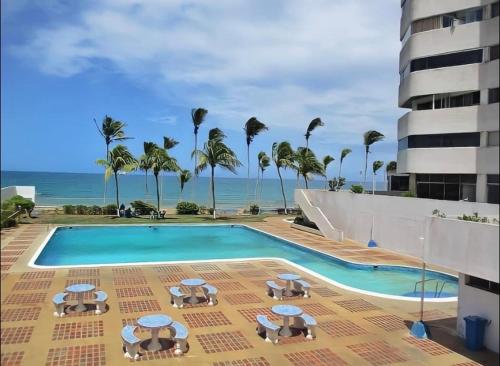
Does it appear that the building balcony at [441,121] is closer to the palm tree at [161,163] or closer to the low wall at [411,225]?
the low wall at [411,225]

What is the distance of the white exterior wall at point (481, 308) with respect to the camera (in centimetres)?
987

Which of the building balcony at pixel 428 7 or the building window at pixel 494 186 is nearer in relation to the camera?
the building window at pixel 494 186

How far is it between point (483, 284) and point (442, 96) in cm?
1602

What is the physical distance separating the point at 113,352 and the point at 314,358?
4.30 metres

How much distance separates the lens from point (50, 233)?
26.0 metres

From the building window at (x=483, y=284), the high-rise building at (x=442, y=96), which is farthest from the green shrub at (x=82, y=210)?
the building window at (x=483, y=284)

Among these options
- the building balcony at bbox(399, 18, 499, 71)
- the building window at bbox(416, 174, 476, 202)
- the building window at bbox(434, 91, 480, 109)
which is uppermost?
the building balcony at bbox(399, 18, 499, 71)

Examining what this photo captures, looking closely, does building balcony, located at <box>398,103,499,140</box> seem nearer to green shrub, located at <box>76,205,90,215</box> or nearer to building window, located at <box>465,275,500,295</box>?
building window, located at <box>465,275,500,295</box>

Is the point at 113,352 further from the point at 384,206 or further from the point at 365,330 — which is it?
the point at 384,206

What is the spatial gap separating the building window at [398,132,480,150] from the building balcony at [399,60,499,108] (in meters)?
2.29

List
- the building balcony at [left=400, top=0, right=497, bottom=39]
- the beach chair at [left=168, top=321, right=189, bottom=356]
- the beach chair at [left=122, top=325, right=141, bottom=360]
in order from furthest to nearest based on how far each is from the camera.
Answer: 1. the building balcony at [left=400, top=0, right=497, bottom=39]
2. the beach chair at [left=168, top=321, right=189, bottom=356]
3. the beach chair at [left=122, top=325, right=141, bottom=360]

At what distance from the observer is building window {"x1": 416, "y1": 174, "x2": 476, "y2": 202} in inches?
856

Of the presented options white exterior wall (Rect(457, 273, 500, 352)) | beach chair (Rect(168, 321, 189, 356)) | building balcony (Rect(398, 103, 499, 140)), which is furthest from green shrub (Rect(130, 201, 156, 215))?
white exterior wall (Rect(457, 273, 500, 352))

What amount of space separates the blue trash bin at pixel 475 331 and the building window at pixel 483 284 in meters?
0.70
